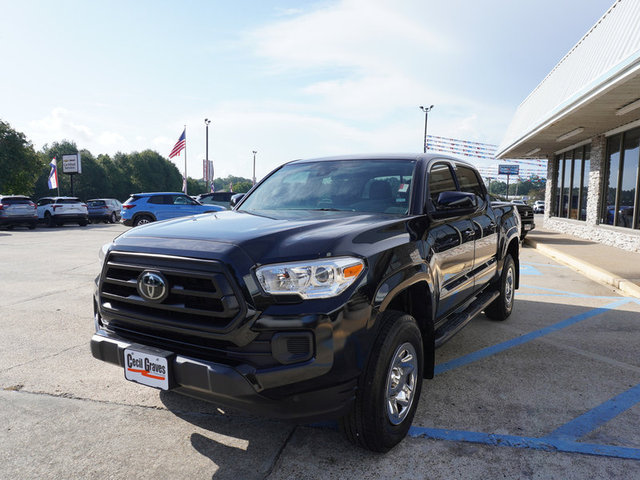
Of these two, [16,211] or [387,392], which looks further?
[16,211]

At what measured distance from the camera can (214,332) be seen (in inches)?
90.2

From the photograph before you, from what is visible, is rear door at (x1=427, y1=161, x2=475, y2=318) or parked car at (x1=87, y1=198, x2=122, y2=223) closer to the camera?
rear door at (x1=427, y1=161, x2=475, y2=318)

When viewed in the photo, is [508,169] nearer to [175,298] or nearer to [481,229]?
[481,229]

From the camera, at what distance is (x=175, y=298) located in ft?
8.05

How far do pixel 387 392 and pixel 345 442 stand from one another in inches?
20.8

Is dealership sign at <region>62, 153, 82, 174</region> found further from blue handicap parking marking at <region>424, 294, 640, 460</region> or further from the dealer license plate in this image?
blue handicap parking marking at <region>424, 294, 640, 460</region>

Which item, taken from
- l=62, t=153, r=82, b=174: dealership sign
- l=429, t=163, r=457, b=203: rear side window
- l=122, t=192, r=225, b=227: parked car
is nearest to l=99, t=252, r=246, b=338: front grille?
l=429, t=163, r=457, b=203: rear side window

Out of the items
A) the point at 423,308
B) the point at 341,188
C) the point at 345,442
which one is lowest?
the point at 345,442

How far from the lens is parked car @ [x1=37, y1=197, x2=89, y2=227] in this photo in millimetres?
23875

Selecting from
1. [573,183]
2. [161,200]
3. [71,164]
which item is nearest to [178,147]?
[71,164]

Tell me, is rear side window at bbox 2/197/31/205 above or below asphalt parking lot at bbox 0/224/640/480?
above

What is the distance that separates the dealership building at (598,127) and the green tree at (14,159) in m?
35.3

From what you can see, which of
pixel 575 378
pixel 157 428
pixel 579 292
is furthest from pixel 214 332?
pixel 579 292

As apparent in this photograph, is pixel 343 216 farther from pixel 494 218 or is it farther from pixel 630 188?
pixel 630 188
